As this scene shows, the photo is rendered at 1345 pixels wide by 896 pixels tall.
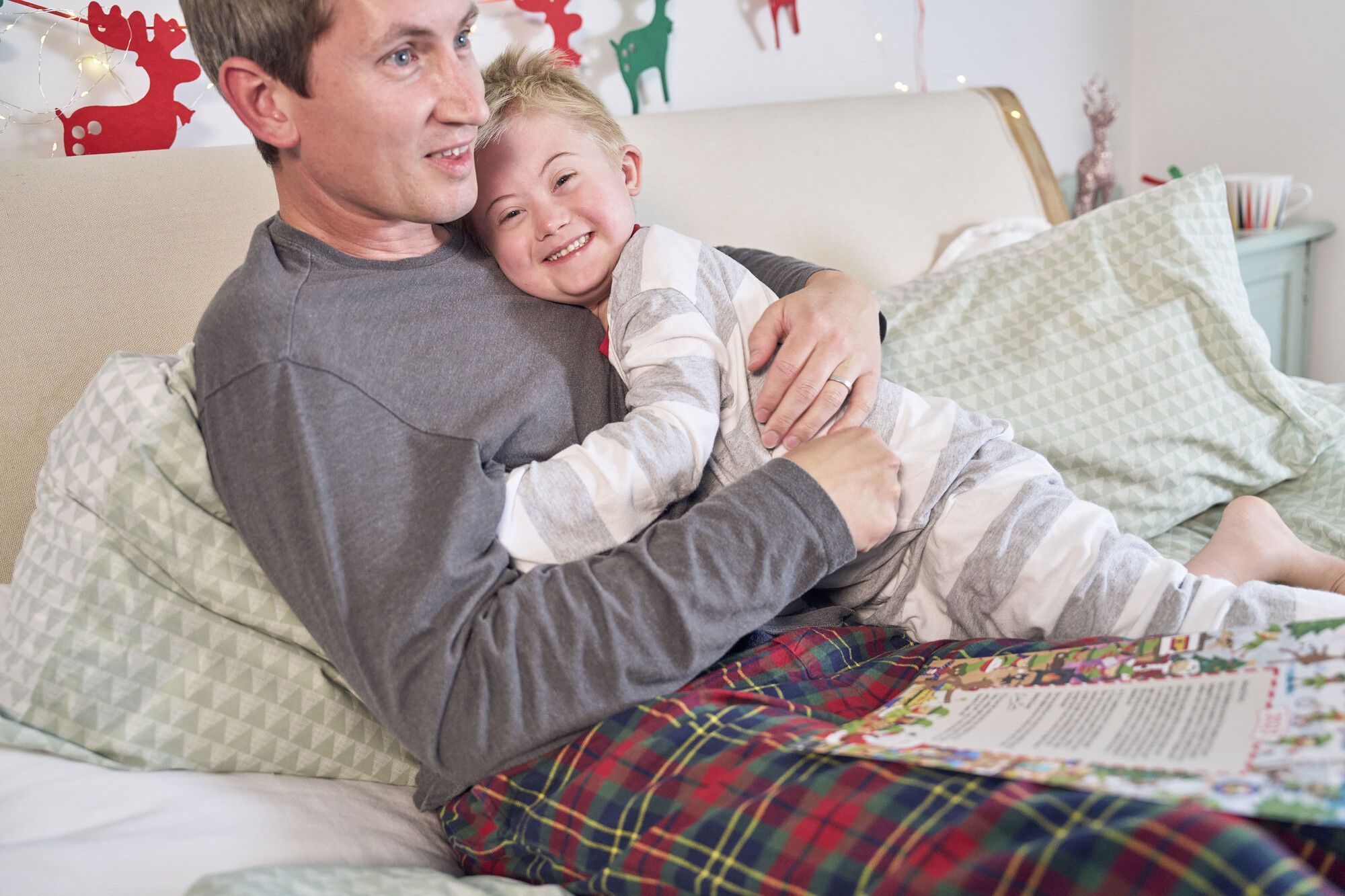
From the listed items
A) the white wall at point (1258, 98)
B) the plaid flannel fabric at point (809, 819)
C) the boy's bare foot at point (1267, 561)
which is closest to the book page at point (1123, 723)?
the plaid flannel fabric at point (809, 819)

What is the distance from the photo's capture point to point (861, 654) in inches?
43.2

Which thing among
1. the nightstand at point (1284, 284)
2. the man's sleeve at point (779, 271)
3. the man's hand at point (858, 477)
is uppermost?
the man's sleeve at point (779, 271)

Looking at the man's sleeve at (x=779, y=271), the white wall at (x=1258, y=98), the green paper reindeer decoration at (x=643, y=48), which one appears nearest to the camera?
the man's sleeve at (x=779, y=271)

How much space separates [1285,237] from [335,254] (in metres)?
2.36

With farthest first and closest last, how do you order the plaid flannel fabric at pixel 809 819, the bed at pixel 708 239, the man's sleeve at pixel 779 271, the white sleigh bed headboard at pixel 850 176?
the white sleigh bed headboard at pixel 850 176
the man's sleeve at pixel 779 271
the bed at pixel 708 239
the plaid flannel fabric at pixel 809 819

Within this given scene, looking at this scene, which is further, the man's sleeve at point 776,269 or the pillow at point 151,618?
the man's sleeve at point 776,269

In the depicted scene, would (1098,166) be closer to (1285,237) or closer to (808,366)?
(1285,237)

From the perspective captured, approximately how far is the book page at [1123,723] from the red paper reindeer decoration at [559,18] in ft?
4.82

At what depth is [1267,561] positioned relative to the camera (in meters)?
1.19

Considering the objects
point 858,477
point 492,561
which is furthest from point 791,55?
point 492,561

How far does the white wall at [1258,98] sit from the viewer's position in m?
2.68

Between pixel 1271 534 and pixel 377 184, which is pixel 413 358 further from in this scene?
pixel 1271 534

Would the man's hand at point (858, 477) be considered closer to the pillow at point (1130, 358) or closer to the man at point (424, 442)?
the man at point (424, 442)

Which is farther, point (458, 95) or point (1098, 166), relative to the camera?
point (1098, 166)
